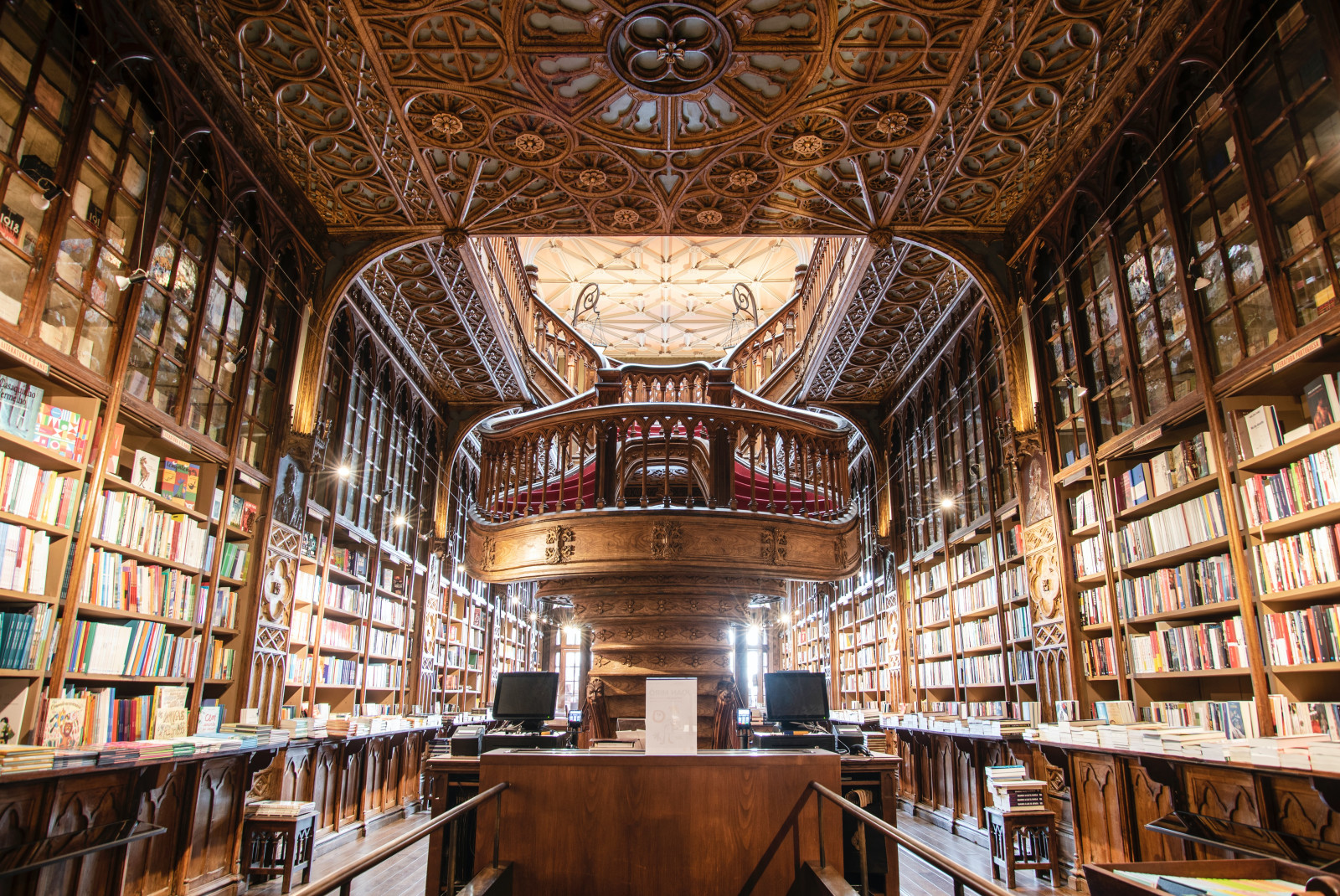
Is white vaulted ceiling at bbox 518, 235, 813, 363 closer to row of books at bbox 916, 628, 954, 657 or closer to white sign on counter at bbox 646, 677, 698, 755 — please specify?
row of books at bbox 916, 628, 954, 657

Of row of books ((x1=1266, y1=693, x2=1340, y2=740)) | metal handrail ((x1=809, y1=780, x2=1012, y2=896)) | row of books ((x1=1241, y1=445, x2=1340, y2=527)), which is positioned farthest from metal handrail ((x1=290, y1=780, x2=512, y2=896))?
row of books ((x1=1241, y1=445, x2=1340, y2=527))

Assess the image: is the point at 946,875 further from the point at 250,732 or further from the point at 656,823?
the point at 250,732

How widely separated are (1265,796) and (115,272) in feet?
19.2

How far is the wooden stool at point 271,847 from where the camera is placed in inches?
187

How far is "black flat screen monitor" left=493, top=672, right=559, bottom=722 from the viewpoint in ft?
18.8

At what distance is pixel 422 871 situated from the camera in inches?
209

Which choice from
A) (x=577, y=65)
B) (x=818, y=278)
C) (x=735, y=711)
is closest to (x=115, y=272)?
(x=577, y=65)

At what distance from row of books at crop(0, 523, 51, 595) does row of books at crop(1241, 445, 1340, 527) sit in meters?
5.31

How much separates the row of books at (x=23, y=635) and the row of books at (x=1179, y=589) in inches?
211

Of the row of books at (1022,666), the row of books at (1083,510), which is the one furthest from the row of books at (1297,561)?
the row of books at (1022,666)

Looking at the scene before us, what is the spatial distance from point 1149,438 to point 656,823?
3366 millimetres

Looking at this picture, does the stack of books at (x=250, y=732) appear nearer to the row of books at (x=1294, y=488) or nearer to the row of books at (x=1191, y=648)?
the row of books at (x=1191, y=648)

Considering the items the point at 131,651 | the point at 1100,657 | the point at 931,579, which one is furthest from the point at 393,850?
the point at 931,579

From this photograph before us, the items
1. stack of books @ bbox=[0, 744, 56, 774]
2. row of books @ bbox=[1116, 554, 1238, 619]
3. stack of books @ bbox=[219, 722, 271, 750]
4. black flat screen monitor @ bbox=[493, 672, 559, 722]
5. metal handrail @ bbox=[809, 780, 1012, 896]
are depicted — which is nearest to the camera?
metal handrail @ bbox=[809, 780, 1012, 896]
